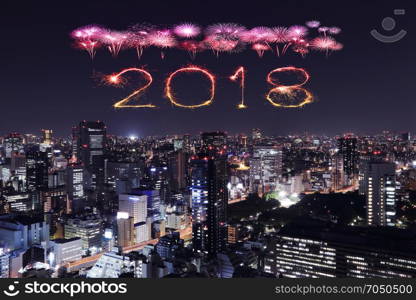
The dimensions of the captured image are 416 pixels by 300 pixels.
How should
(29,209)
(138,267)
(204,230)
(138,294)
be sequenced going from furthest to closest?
(29,209) → (204,230) → (138,267) → (138,294)

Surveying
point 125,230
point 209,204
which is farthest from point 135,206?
point 209,204

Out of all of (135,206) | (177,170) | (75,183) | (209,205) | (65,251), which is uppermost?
(177,170)

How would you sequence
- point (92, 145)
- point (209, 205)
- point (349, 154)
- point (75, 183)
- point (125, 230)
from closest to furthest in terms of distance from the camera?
point (209, 205), point (125, 230), point (75, 183), point (92, 145), point (349, 154)

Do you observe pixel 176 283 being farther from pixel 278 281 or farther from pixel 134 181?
pixel 134 181

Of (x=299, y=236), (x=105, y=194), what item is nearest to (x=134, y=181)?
(x=105, y=194)

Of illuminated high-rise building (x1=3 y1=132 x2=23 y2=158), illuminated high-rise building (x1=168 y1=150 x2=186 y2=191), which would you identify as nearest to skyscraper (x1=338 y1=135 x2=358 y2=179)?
illuminated high-rise building (x1=168 y1=150 x2=186 y2=191)

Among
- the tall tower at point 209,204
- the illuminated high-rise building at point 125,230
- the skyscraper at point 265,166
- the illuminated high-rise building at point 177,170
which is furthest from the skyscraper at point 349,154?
the illuminated high-rise building at point 125,230

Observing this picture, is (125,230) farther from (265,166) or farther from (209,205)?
(265,166)

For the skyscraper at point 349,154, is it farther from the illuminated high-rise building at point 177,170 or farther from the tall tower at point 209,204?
the tall tower at point 209,204
